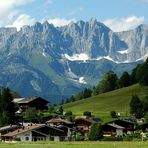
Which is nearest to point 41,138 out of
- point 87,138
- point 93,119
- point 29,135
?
point 29,135

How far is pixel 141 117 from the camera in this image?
617ft

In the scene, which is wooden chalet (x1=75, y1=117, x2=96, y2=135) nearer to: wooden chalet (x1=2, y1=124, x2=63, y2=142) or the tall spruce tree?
the tall spruce tree

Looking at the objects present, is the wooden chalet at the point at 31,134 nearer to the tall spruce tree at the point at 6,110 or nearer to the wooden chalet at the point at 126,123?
the tall spruce tree at the point at 6,110

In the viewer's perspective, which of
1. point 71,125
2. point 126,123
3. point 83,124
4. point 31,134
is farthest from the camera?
point 83,124

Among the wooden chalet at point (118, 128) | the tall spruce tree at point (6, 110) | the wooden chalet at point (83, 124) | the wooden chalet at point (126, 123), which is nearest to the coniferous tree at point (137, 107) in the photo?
the wooden chalet at point (118, 128)

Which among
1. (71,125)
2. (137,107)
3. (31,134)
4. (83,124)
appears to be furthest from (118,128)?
(137,107)

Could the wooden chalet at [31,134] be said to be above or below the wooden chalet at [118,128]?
below

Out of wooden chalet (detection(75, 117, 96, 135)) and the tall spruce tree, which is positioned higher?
the tall spruce tree

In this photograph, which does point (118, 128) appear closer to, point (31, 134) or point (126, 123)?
point (126, 123)

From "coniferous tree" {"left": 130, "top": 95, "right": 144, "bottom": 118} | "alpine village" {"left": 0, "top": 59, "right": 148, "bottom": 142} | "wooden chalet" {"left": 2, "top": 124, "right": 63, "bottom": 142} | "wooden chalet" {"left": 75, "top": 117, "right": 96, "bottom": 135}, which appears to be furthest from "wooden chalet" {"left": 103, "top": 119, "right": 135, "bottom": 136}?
"coniferous tree" {"left": 130, "top": 95, "right": 144, "bottom": 118}

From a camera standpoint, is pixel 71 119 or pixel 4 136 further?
pixel 71 119

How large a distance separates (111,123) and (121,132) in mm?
5162

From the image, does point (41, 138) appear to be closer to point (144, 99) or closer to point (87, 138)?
point (87, 138)

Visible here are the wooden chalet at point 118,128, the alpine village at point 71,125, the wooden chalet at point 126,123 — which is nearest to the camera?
the alpine village at point 71,125
